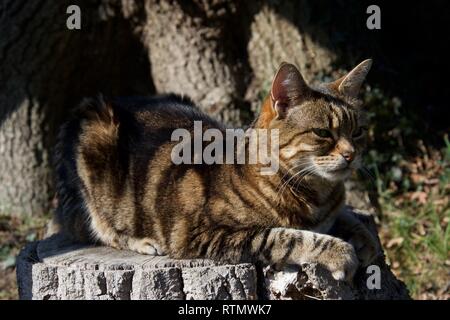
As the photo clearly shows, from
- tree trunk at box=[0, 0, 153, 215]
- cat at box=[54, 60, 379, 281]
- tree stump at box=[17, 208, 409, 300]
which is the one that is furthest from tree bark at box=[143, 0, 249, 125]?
tree stump at box=[17, 208, 409, 300]

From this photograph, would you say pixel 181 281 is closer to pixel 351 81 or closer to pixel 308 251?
pixel 308 251

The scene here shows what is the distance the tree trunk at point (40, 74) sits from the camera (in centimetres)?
594

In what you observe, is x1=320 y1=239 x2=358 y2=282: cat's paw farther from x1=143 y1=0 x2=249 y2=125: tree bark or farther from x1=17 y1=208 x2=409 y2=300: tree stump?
x1=143 y1=0 x2=249 y2=125: tree bark

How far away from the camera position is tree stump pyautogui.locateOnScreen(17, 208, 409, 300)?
3492mm

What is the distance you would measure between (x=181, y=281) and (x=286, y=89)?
1012 mm

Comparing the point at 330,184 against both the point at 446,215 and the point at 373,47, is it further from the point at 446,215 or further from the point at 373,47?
the point at 373,47

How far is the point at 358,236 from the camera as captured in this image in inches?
151

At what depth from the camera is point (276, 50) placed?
20.3ft

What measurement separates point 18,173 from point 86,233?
7.53 ft

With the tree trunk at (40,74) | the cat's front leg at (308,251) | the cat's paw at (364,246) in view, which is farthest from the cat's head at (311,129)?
the tree trunk at (40,74)

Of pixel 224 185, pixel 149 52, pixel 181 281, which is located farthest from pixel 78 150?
pixel 149 52

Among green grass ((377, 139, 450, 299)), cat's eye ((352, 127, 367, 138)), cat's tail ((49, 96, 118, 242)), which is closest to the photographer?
cat's eye ((352, 127, 367, 138))

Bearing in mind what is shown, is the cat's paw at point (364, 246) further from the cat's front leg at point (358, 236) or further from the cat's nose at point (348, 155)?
the cat's nose at point (348, 155)
